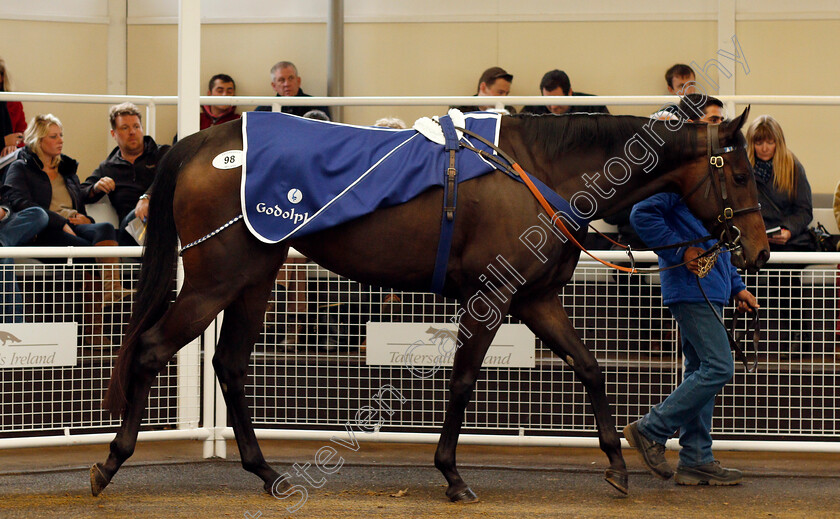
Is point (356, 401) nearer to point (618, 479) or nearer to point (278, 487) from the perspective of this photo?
point (278, 487)

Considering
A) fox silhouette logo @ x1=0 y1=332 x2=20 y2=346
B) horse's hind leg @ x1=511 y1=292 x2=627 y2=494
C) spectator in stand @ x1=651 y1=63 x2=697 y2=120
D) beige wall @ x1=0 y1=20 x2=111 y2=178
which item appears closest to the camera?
horse's hind leg @ x1=511 y1=292 x2=627 y2=494

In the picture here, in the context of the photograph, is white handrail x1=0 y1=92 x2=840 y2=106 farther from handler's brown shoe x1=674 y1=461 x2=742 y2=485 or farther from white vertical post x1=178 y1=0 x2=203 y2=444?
handler's brown shoe x1=674 y1=461 x2=742 y2=485

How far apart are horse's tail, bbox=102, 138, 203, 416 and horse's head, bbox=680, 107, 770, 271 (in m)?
2.18

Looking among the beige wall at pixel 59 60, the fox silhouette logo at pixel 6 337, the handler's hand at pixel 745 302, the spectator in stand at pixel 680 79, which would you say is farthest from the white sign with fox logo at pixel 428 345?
the beige wall at pixel 59 60

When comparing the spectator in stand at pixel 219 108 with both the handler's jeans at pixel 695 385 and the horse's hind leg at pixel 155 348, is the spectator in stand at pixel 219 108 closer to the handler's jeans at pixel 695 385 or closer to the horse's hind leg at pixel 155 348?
the horse's hind leg at pixel 155 348

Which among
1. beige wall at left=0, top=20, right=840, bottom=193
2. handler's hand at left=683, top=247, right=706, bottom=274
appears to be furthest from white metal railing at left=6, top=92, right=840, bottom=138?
beige wall at left=0, top=20, right=840, bottom=193

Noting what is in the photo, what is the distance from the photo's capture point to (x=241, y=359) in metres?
4.38

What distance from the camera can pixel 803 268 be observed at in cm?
506

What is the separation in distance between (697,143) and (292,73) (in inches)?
177

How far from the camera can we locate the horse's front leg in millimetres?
4160

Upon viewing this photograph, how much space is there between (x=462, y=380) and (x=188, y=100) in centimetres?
202

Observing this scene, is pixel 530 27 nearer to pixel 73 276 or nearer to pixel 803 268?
pixel 803 268

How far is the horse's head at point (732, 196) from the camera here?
13.7 feet

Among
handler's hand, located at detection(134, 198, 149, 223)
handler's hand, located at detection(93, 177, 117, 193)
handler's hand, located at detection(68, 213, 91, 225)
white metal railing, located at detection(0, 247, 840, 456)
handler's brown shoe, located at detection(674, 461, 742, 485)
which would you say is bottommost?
handler's brown shoe, located at detection(674, 461, 742, 485)
